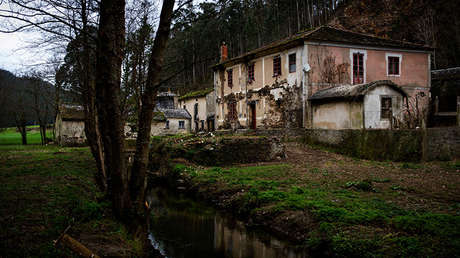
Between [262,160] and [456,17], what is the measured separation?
102 ft

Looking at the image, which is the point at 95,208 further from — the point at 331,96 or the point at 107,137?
the point at 331,96

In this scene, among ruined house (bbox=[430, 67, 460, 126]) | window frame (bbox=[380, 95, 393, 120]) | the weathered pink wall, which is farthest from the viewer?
ruined house (bbox=[430, 67, 460, 126])

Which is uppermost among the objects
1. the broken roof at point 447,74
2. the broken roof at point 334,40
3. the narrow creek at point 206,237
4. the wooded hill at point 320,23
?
the wooded hill at point 320,23

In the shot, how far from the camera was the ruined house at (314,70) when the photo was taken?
2102 cm

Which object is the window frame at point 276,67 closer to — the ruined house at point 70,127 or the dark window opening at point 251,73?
the dark window opening at point 251,73

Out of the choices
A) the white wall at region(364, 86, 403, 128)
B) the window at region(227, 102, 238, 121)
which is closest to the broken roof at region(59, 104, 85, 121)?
the window at region(227, 102, 238, 121)

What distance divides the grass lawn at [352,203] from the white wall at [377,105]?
15.9ft

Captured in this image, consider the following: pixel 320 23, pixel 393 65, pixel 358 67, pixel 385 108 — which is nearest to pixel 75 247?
pixel 385 108

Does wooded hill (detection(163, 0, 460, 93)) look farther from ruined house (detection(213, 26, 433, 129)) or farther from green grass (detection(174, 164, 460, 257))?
green grass (detection(174, 164, 460, 257))

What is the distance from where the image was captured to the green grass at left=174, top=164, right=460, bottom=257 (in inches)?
202

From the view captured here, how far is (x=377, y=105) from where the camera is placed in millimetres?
17734

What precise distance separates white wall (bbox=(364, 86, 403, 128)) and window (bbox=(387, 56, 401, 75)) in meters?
5.44

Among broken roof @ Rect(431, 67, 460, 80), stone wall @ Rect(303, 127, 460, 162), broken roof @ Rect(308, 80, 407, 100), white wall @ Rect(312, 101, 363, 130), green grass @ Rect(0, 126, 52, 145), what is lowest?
green grass @ Rect(0, 126, 52, 145)

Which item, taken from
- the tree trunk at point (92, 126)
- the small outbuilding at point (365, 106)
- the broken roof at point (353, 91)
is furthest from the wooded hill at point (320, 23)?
the tree trunk at point (92, 126)
